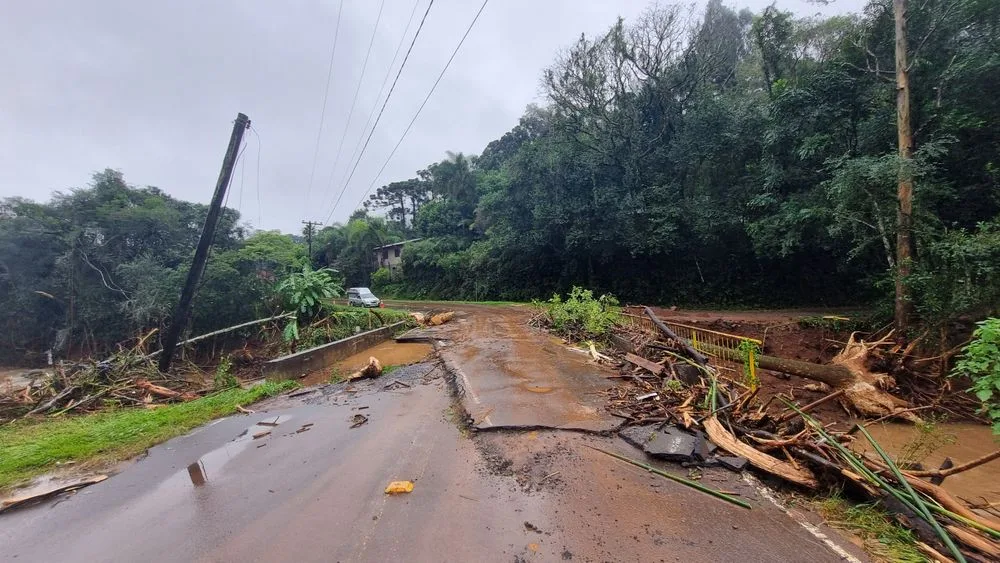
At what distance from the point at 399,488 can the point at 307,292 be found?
440 inches

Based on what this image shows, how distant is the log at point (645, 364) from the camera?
6.11 meters

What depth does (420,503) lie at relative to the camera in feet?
11.1

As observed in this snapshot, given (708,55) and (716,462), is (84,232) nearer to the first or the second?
(716,462)

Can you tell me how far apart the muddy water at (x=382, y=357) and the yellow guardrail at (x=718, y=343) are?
564cm

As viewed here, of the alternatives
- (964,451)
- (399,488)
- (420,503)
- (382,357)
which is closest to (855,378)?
(964,451)

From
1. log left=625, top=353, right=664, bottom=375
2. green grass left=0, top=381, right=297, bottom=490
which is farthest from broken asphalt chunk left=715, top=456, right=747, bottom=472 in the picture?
green grass left=0, top=381, right=297, bottom=490

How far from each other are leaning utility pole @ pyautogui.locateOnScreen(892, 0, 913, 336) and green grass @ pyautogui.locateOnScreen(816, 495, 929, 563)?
8.97m

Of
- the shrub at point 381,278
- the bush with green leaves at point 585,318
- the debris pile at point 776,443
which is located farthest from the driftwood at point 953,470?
the shrub at point 381,278

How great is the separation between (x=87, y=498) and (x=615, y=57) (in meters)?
25.0

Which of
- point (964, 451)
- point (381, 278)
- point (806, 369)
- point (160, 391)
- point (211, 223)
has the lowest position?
point (964, 451)

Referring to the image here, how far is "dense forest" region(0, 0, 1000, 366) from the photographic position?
10.2m

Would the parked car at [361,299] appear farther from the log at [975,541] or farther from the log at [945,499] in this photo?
the log at [975,541]

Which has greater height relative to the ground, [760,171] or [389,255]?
[760,171]

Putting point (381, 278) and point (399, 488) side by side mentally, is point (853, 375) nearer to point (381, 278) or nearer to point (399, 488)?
point (399, 488)
